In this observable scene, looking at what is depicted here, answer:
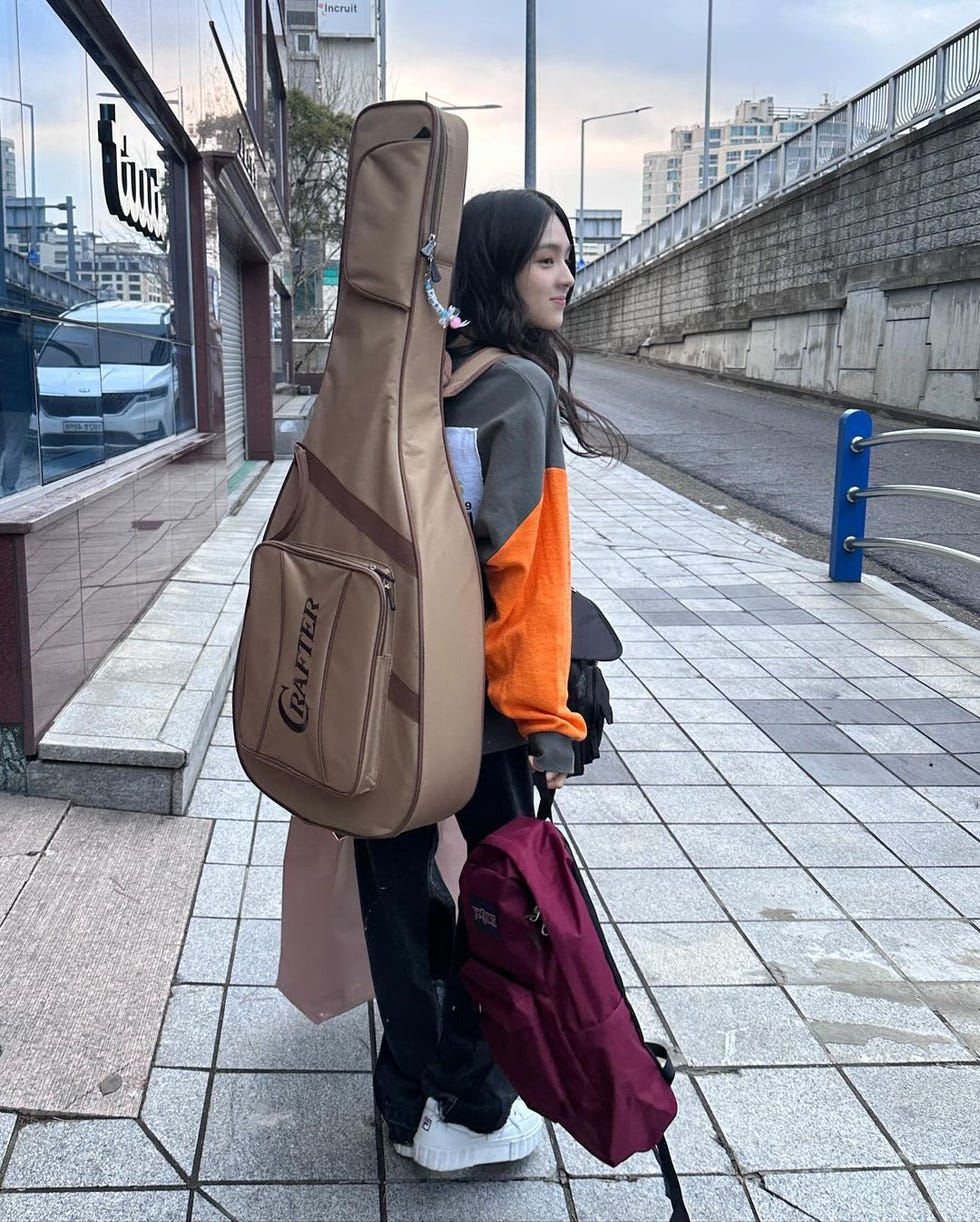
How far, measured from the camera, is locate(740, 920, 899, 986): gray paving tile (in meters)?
2.97

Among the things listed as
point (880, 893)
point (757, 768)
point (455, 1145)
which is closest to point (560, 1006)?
point (455, 1145)

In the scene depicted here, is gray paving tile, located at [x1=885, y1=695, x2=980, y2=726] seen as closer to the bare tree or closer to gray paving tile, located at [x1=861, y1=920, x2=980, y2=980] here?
gray paving tile, located at [x1=861, y1=920, x2=980, y2=980]

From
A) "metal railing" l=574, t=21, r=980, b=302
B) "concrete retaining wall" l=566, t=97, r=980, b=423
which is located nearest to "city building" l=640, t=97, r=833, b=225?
"metal railing" l=574, t=21, r=980, b=302

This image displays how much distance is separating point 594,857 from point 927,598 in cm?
461

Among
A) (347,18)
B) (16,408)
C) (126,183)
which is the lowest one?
(16,408)

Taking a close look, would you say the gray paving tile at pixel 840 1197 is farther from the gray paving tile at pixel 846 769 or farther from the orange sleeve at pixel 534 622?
the gray paving tile at pixel 846 769

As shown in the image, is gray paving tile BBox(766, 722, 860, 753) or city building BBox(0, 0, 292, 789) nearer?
city building BBox(0, 0, 292, 789)

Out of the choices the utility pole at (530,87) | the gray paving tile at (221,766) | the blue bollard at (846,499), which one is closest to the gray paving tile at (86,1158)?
the gray paving tile at (221,766)

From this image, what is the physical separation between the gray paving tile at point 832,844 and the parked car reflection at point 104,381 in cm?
296

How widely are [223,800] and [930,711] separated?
3110mm

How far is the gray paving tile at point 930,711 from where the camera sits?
16.8 ft

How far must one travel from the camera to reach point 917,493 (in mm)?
6680

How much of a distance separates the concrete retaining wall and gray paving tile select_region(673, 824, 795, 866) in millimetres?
13273

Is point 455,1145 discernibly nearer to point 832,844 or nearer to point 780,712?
point 832,844
